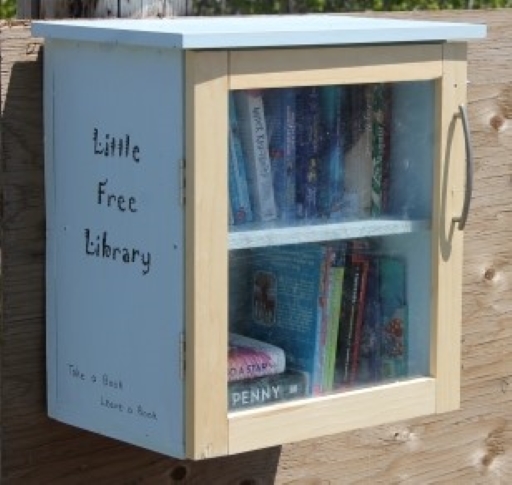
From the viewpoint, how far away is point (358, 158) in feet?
9.61

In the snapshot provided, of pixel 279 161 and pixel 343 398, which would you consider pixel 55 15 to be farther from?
pixel 343 398

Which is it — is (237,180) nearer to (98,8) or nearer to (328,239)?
(328,239)

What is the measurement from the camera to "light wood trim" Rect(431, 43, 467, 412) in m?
2.91

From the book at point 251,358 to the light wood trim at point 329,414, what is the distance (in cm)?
7

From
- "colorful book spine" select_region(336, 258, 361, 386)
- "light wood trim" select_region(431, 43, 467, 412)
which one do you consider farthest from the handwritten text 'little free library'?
"light wood trim" select_region(431, 43, 467, 412)

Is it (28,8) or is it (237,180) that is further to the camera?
(28,8)

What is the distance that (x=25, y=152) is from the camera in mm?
2928

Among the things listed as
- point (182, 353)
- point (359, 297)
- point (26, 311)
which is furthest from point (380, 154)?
point (26, 311)

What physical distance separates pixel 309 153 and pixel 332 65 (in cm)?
19

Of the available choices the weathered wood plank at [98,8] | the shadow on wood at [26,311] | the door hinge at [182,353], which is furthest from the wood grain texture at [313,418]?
the door hinge at [182,353]

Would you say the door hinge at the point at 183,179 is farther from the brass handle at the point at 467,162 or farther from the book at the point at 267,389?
the brass handle at the point at 467,162

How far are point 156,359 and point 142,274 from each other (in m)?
0.15

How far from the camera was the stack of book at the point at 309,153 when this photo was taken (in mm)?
2748

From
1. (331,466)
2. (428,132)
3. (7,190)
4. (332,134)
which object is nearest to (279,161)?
(332,134)
